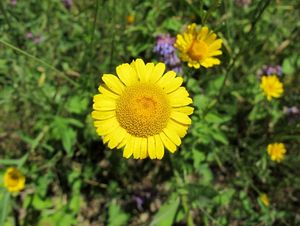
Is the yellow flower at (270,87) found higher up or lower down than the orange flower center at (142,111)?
higher up

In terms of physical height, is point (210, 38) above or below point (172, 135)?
above

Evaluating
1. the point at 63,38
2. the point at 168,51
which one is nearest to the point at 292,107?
the point at 168,51

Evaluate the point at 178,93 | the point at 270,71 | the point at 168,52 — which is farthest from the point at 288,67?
the point at 178,93

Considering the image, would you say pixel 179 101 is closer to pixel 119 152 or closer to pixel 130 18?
pixel 119 152

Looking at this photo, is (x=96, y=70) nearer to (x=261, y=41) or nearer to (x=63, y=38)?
(x=63, y=38)

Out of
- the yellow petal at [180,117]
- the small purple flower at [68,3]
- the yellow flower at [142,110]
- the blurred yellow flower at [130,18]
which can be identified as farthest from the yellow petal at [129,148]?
the small purple flower at [68,3]

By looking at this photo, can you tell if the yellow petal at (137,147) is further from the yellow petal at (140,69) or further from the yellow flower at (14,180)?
the yellow flower at (14,180)

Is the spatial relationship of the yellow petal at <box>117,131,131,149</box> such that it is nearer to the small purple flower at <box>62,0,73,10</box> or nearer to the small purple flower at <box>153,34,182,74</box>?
the small purple flower at <box>153,34,182,74</box>
